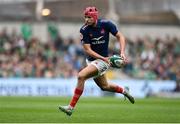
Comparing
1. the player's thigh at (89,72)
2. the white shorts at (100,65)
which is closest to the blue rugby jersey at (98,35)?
the white shorts at (100,65)

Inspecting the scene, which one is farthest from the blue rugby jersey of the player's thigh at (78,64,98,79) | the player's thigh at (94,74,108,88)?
the player's thigh at (94,74,108,88)

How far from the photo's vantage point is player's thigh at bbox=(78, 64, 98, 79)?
56.1ft

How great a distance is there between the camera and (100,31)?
1744 cm

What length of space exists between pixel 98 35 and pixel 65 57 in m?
19.3

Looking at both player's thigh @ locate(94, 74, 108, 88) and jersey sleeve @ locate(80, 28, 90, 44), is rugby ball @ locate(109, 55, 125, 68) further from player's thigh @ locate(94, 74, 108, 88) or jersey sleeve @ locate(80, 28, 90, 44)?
jersey sleeve @ locate(80, 28, 90, 44)

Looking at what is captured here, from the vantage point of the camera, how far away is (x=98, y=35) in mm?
17438

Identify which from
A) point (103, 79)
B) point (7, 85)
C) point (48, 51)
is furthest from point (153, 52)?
point (103, 79)

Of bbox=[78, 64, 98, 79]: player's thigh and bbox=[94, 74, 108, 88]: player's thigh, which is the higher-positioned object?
bbox=[78, 64, 98, 79]: player's thigh

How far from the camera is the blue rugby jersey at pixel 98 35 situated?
1733cm

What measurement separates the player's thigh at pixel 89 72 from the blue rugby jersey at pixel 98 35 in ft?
1.18

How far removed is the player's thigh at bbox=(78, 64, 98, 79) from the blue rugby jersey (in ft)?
1.18

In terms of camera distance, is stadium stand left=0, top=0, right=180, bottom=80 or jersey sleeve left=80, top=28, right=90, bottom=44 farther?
stadium stand left=0, top=0, right=180, bottom=80

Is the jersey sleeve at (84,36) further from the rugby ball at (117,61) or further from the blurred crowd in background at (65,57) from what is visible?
the blurred crowd in background at (65,57)

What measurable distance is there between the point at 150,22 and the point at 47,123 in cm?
2949
